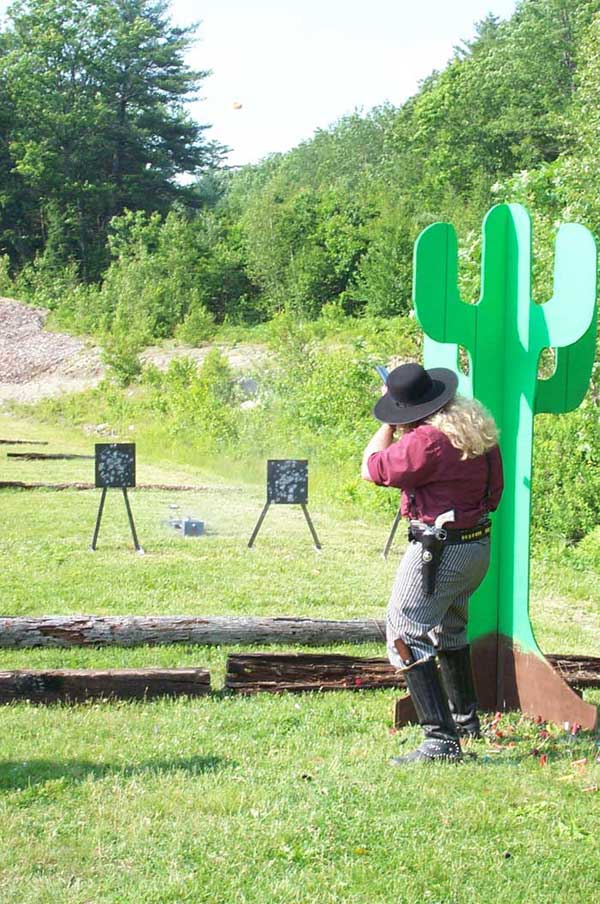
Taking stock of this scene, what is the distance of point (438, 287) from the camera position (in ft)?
16.5

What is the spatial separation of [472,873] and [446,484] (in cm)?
159

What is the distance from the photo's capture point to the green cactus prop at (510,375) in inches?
196

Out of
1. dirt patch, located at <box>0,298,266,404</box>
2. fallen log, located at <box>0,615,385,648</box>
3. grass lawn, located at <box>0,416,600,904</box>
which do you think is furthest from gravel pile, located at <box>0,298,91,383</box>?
grass lawn, located at <box>0,416,600,904</box>

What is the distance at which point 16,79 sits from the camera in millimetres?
44438

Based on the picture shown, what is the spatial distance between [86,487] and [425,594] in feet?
36.3

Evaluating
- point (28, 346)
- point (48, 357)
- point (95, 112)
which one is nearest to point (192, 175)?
point (95, 112)

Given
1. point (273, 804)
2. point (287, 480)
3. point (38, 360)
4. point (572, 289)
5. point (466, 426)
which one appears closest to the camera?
point (273, 804)

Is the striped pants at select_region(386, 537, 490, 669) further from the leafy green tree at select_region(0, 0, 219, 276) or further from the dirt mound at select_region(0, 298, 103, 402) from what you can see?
the leafy green tree at select_region(0, 0, 219, 276)

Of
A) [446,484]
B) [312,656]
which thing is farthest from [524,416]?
[312,656]

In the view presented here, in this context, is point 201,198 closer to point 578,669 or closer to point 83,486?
point 83,486

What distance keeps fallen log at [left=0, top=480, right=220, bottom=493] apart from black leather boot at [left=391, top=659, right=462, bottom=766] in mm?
10307

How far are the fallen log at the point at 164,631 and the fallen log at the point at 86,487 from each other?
26.3ft

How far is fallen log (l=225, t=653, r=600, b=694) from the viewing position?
5566mm

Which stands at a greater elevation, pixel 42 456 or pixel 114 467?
pixel 114 467
